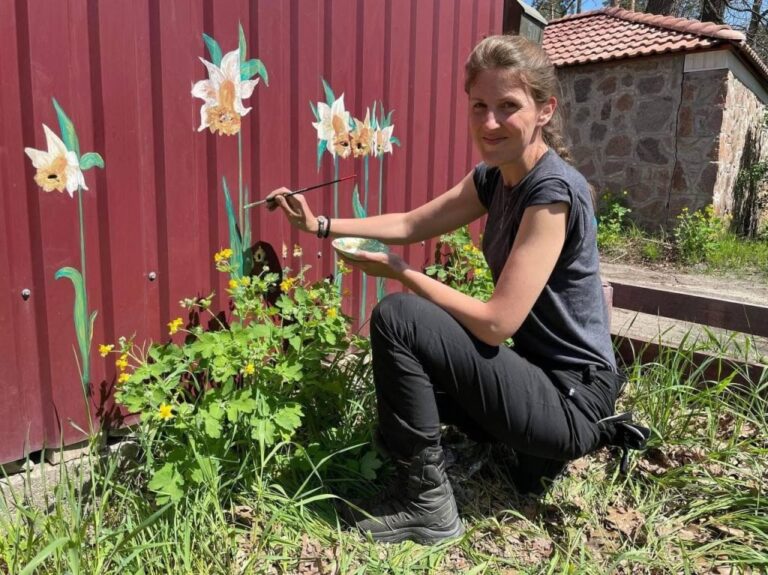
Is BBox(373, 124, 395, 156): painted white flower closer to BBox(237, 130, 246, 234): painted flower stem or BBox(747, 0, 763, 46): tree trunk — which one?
BBox(237, 130, 246, 234): painted flower stem

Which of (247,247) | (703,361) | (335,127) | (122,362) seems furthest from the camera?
(335,127)

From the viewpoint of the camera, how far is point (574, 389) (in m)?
2.01

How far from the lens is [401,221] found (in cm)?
260

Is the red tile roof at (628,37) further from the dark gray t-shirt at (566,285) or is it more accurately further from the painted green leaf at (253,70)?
the dark gray t-shirt at (566,285)

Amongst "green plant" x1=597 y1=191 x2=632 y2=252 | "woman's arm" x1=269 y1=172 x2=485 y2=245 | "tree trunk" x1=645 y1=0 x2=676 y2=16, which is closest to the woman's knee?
"woman's arm" x1=269 y1=172 x2=485 y2=245

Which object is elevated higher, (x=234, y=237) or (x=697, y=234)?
(x=234, y=237)

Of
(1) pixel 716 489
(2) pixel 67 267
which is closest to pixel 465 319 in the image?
(1) pixel 716 489

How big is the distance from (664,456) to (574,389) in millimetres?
796

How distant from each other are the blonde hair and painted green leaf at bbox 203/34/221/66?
101 cm

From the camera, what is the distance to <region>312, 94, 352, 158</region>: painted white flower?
2893 millimetres

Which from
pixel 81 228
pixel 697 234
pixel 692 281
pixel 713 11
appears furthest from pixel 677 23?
pixel 81 228

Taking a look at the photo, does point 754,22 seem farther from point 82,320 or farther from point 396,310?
point 82,320

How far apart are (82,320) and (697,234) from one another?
7.69 m

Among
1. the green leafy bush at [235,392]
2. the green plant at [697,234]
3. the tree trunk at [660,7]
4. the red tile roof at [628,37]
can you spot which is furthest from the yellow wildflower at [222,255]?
the tree trunk at [660,7]
